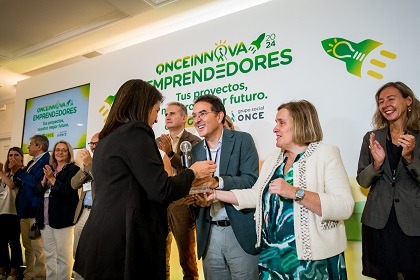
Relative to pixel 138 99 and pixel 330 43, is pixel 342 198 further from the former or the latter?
pixel 330 43

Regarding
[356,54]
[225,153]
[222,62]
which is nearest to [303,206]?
[225,153]

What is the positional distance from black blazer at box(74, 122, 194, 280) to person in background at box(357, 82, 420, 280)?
1493 millimetres

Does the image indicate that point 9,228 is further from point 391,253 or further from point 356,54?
point 356,54

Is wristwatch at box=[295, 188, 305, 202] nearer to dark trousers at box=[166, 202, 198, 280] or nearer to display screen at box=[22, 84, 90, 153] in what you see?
dark trousers at box=[166, 202, 198, 280]

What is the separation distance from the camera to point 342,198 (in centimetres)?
150

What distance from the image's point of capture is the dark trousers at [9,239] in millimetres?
4457

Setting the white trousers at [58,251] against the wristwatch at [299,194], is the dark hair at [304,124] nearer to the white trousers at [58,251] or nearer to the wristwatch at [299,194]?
the wristwatch at [299,194]

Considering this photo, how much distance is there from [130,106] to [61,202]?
9.12ft

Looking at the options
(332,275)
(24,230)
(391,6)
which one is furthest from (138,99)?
(24,230)

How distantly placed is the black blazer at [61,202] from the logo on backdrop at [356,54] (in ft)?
10.5

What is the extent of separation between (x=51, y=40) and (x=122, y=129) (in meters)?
4.44

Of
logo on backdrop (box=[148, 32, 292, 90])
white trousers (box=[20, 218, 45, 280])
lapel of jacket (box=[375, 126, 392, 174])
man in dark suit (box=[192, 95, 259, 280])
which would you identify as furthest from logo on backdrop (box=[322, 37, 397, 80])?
white trousers (box=[20, 218, 45, 280])

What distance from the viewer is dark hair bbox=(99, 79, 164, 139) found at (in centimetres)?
154

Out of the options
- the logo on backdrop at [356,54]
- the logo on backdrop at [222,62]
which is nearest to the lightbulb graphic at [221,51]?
the logo on backdrop at [222,62]
